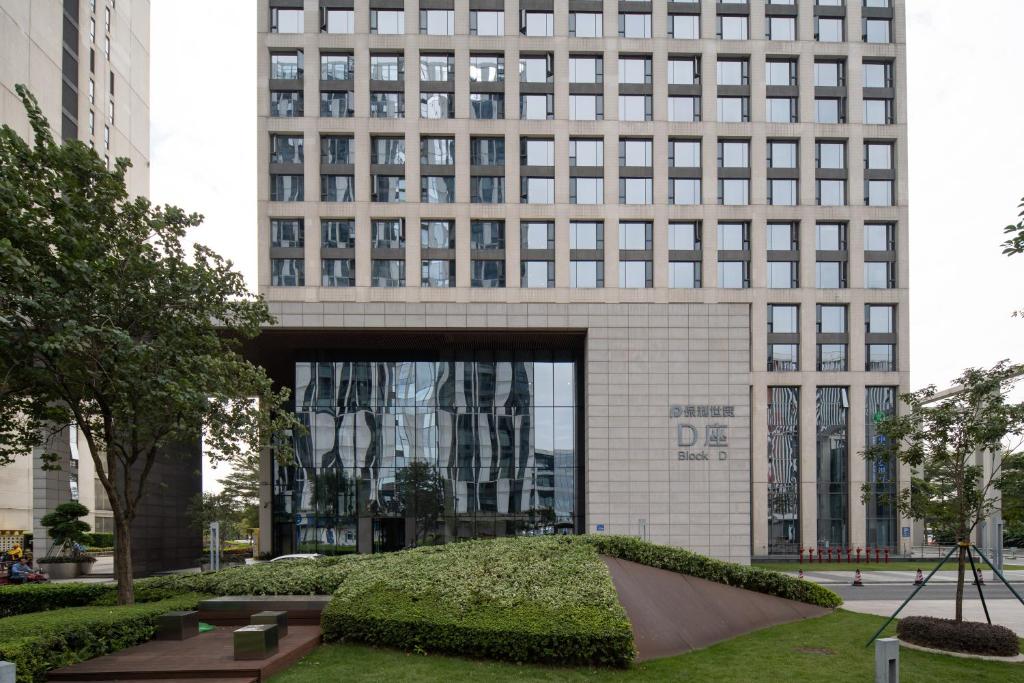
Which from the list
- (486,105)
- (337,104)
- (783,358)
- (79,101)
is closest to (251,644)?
(337,104)

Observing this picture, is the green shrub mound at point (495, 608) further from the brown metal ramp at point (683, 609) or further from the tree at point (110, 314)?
the tree at point (110, 314)

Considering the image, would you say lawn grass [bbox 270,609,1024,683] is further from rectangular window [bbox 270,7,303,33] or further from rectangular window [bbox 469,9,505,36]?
rectangular window [bbox 270,7,303,33]

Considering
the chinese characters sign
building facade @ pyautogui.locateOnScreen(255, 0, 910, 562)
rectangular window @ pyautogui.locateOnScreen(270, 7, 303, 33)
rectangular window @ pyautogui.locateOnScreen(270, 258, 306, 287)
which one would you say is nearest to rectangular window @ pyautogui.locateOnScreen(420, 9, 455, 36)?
building facade @ pyautogui.locateOnScreen(255, 0, 910, 562)

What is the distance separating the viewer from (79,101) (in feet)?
186

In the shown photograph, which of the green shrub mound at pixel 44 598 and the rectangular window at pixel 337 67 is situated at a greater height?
the rectangular window at pixel 337 67

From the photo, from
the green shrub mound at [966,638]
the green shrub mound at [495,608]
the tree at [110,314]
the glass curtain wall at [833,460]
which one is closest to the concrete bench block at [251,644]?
the green shrub mound at [495,608]

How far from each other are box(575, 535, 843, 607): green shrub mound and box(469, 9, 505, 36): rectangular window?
36266 millimetres

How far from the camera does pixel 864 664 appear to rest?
43.9 feet

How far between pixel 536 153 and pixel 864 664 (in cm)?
3576

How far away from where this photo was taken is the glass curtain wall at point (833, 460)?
46.0 m

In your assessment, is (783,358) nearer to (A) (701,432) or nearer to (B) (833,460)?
(B) (833,460)

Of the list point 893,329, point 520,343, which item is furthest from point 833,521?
point 520,343

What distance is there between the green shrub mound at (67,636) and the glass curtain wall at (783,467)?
39104 millimetres

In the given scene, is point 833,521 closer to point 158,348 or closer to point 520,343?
point 520,343
